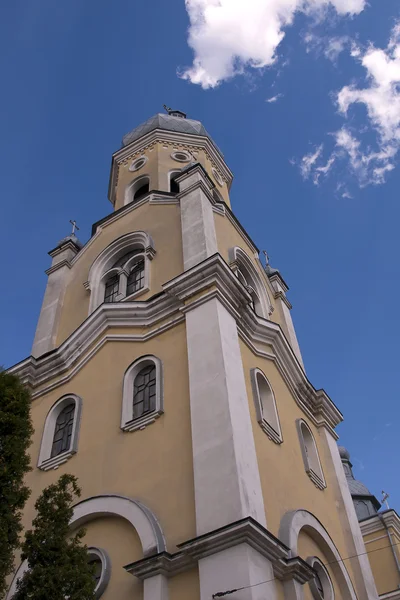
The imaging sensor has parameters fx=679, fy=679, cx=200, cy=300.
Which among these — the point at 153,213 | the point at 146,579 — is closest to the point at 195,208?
the point at 153,213

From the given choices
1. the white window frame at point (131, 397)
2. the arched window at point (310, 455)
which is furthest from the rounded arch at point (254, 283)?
the white window frame at point (131, 397)

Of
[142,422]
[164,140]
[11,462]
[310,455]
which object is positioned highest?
[164,140]

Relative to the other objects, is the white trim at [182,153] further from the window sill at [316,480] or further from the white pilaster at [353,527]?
the window sill at [316,480]

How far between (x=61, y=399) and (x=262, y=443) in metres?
5.08

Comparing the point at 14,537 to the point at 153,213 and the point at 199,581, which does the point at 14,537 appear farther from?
the point at 153,213

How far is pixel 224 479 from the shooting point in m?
11.0

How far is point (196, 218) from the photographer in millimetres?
17625

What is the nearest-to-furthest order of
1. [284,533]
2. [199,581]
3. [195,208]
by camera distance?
1. [199,581]
2. [284,533]
3. [195,208]

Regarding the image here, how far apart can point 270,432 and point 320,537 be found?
2.39 m

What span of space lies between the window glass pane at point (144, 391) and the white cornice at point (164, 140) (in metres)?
12.8

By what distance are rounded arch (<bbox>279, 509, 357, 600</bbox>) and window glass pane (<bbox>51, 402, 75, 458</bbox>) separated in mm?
5024

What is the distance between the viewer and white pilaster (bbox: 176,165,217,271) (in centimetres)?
1655

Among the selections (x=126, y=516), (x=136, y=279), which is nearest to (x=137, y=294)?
(x=136, y=279)

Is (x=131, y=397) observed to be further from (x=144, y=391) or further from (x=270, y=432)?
(x=270, y=432)
